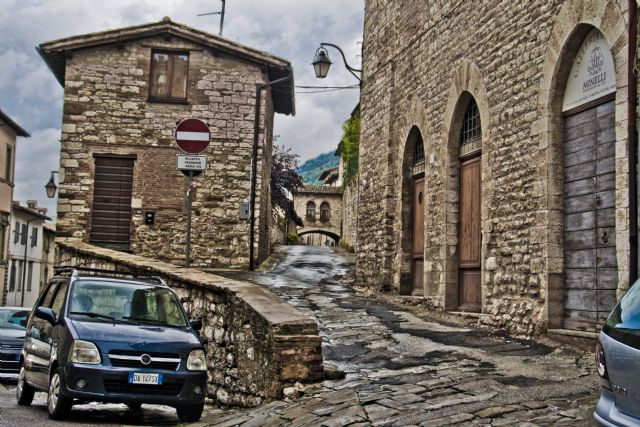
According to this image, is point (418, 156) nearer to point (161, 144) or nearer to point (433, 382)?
point (161, 144)

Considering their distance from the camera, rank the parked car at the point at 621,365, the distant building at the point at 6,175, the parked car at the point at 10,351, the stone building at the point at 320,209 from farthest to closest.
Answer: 1. the stone building at the point at 320,209
2. the distant building at the point at 6,175
3. the parked car at the point at 10,351
4. the parked car at the point at 621,365

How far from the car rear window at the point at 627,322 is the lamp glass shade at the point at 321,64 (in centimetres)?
1519

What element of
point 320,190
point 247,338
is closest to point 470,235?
point 247,338

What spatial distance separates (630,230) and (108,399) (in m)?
5.88

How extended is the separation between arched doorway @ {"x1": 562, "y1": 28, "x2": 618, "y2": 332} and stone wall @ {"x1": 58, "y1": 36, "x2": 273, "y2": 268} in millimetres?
11408

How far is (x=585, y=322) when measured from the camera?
32.0 feet

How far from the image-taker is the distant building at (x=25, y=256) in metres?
43.6

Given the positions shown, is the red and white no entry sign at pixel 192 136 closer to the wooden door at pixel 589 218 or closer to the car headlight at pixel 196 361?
the car headlight at pixel 196 361

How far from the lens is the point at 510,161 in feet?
37.4

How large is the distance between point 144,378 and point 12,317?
8629 mm

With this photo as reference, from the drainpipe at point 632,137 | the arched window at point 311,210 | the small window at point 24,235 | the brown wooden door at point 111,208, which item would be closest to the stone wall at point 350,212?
the brown wooden door at point 111,208

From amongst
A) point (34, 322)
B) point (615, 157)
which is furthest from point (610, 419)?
point (34, 322)

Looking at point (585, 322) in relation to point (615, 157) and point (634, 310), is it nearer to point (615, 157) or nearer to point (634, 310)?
point (615, 157)

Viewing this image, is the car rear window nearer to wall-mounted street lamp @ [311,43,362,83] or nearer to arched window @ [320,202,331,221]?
wall-mounted street lamp @ [311,43,362,83]
